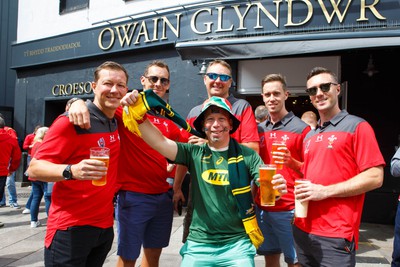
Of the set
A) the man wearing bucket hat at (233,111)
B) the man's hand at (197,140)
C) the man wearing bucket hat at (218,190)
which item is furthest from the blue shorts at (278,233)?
the man's hand at (197,140)

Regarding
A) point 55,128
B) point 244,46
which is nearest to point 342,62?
point 244,46

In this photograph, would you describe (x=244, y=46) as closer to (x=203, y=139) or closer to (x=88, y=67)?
(x=203, y=139)

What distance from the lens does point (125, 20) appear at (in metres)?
9.36

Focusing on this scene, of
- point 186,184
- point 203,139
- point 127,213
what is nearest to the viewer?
point 203,139

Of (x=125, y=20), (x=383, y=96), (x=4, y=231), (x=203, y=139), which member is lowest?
(x=4, y=231)

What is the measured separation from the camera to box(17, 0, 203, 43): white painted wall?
9.26m

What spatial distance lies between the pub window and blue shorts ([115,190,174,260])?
874 cm

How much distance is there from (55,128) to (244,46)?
4.64m

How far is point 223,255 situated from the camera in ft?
8.22

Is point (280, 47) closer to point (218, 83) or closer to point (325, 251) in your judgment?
point (218, 83)

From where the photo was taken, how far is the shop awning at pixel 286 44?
5766mm

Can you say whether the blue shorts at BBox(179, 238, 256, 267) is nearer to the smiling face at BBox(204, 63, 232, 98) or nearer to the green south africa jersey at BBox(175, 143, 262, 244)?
the green south africa jersey at BBox(175, 143, 262, 244)

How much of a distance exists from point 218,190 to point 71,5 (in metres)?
10.2

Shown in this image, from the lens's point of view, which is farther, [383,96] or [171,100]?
[171,100]
